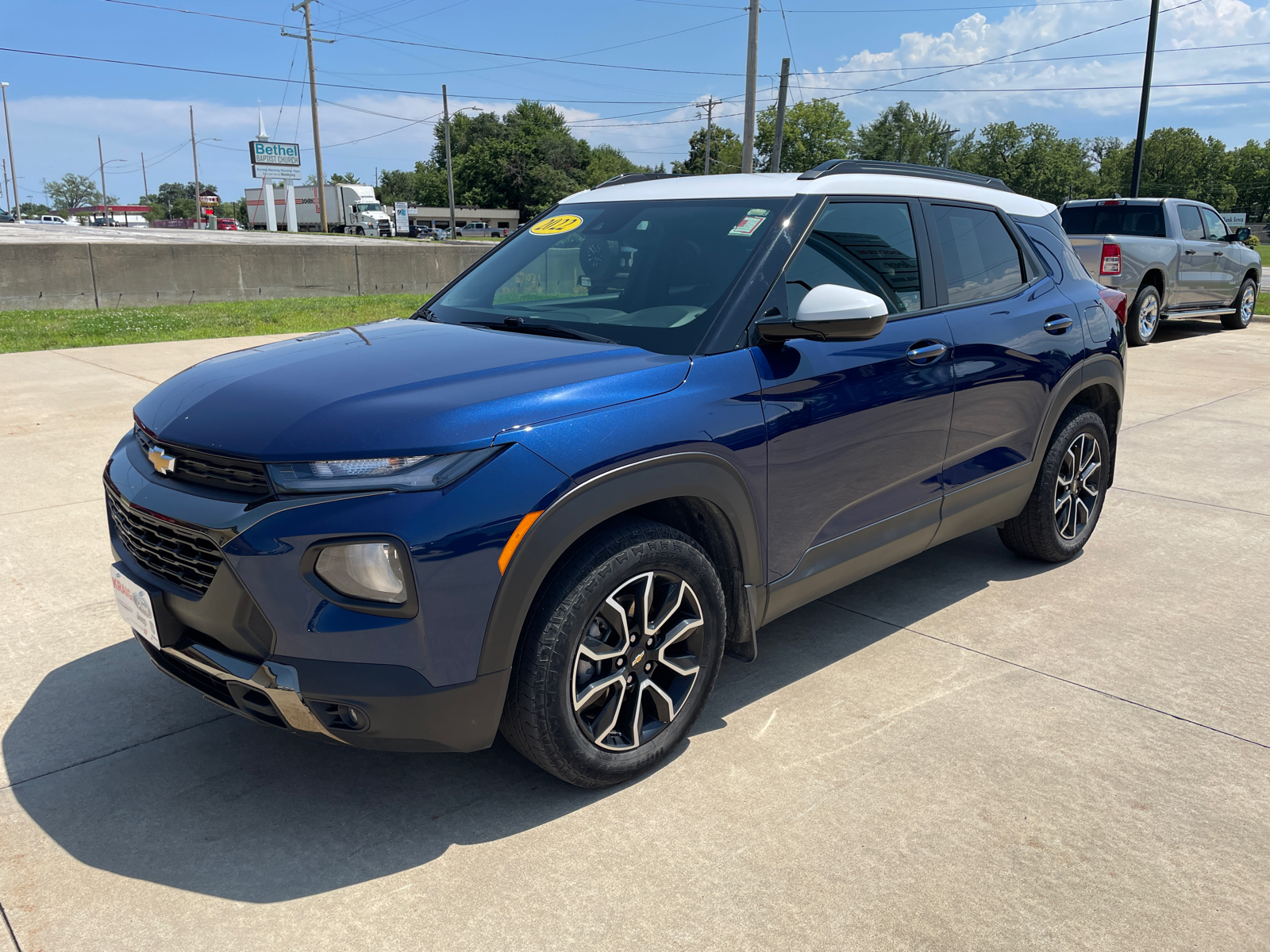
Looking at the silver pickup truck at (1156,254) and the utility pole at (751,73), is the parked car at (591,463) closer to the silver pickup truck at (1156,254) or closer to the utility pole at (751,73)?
the silver pickup truck at (1156,254)

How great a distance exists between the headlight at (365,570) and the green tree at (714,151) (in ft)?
317

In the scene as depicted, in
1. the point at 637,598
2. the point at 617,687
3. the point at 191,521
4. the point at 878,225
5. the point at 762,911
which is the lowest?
the point at 762,911

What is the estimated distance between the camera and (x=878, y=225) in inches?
141

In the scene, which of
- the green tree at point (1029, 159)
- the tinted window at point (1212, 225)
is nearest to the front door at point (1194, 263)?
the tinted window at point (1212, 225)

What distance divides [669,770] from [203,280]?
15670mm

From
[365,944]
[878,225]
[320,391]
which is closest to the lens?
[365,944]

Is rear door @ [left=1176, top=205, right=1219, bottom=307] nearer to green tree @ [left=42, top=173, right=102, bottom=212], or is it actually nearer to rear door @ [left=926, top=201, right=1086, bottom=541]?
rear door @ [left=926, top=201, right=1086, bottom=541]

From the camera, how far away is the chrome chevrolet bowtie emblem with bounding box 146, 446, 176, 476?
8.45ft

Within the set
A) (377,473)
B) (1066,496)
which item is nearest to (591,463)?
(377,473)

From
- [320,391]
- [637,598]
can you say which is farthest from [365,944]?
[320,391]

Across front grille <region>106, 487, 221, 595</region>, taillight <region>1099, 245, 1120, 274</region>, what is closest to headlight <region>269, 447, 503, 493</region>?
front grille <region>106, 487, 221, 595</region>

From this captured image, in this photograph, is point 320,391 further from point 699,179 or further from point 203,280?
point 203,280

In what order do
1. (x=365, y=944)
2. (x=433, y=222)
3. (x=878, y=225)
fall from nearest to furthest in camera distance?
(x=365, y=944)
(x=878, y=225)
(x=433, y=222)

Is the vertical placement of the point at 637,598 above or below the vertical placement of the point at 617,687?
above
